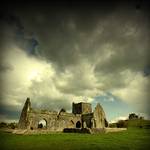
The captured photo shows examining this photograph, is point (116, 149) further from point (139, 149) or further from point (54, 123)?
point (54, 123)

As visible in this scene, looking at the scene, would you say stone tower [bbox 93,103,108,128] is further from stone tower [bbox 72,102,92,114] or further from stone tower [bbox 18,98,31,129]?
stone tower [bbox 18,98,31,129]

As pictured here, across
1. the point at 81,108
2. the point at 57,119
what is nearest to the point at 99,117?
the point at 81,108

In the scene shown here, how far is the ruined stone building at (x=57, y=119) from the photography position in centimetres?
4344

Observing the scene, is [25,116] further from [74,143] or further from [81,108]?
[74,143]

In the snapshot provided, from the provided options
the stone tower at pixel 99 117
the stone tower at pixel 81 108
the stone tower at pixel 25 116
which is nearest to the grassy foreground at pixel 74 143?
the stone tower at pixel 25 116

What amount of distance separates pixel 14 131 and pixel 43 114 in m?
13.5

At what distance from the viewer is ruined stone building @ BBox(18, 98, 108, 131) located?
43438 millimetres

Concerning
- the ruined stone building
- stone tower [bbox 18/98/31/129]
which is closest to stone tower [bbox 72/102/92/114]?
the ruined stone building

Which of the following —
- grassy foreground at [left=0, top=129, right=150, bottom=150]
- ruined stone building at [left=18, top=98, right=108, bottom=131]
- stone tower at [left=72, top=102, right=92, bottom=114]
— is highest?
stone tower at [left=72, top=102, right=92, bottom=114]

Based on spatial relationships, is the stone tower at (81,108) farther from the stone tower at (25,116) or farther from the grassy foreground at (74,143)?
the grassy foreground at (74,143)

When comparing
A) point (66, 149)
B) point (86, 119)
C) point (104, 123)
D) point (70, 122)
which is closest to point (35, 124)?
point (70, 122)

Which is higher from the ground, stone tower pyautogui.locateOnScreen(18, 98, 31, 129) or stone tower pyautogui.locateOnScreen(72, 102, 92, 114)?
stone tower pyautogui.locateOnScreen(72, 102, 92, 114)

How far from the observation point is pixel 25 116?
43.2 metres

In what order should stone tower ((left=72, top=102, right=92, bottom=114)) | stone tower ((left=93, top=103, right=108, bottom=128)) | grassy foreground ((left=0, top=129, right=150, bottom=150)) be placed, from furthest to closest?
stone tower ((left=72, top=102, right=92, bottom=114)) < stone tower ((left=93, top=103, right=108, bottom=128)) < grassy foreground ((left=0, top=129, right=150, bottom=150))
